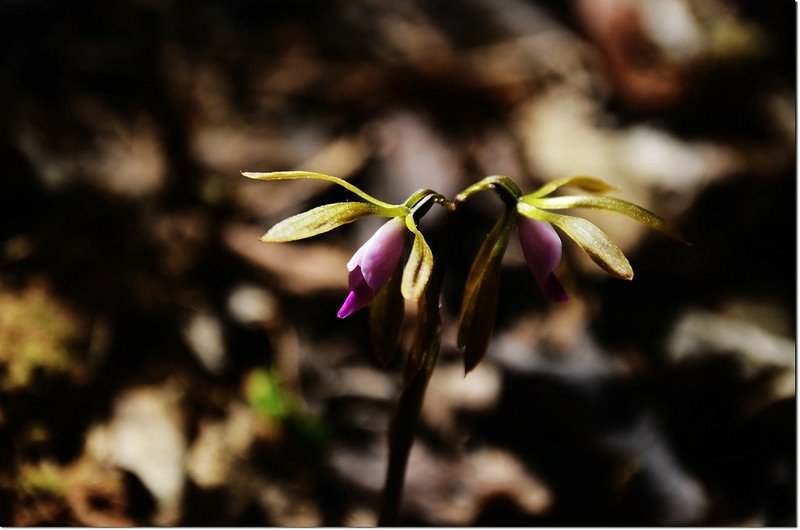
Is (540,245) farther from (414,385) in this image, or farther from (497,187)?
(414,385)

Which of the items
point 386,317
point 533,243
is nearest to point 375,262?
point 386,317

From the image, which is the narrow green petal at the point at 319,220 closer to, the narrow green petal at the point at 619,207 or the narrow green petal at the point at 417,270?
the narrow green petal at the point at 417,270

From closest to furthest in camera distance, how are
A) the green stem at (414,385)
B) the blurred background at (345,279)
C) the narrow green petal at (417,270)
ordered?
the narrow green petal at (417,270) → the green stem at (414,385) → the blurred background at (345,279)

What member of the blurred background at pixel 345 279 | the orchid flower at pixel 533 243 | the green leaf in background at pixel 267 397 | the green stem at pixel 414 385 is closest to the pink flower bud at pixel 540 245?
the orchid flower at pixel 533 243

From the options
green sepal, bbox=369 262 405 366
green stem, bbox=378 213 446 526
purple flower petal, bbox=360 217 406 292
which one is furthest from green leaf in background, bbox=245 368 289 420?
purple flower petal, bbox=360 217 406 292

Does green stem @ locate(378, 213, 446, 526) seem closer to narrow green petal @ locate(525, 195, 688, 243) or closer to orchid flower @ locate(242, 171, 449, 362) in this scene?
orchid flower @ locate(242, 171, 449, 362)
